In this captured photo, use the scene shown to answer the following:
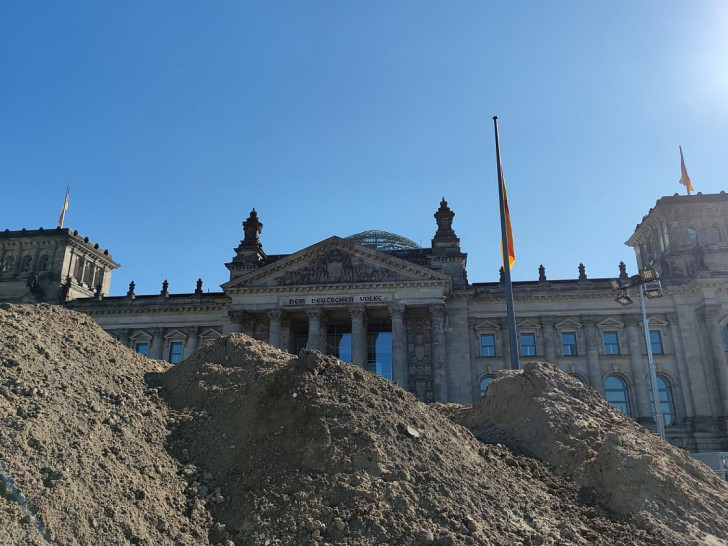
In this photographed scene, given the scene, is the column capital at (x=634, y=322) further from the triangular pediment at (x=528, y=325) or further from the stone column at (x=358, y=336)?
the stone column at (x=358, y=336)

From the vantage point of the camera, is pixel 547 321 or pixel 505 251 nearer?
pixel 505 251

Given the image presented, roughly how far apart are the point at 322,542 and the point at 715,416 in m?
42.1

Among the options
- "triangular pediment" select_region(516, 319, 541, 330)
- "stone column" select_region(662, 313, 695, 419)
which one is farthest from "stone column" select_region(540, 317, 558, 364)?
"stone column" select_region(662, 313, 695, 419)

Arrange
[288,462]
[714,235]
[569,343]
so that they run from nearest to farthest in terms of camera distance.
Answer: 1. [288,462]
2. [569,343]
3. [714,235]

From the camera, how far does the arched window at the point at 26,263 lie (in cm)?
5559

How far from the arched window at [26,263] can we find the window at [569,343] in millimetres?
47278

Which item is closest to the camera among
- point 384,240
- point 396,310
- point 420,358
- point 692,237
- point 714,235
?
point 396,310

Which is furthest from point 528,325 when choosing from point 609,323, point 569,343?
point 609,323

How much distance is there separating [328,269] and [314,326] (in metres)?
4.45

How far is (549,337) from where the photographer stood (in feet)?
150

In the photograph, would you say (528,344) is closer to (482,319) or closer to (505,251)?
(482,319)

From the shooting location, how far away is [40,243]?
55781mm

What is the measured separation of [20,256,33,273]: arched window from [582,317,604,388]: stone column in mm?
48737

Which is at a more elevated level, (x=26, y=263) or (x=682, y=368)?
(x=26, y=263)
